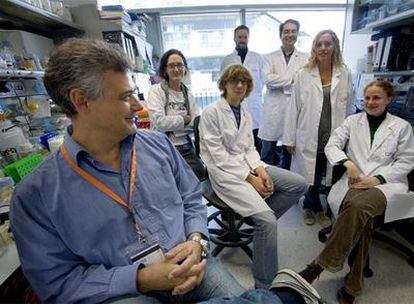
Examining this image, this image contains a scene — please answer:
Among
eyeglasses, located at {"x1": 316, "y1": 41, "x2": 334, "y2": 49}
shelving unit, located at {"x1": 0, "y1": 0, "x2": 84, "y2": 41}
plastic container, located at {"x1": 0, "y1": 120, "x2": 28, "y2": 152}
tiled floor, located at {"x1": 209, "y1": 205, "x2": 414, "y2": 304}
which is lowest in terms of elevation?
tiled floor, located at {"x1": 209, "y1": 205, "x2": 414, "y2": 304}

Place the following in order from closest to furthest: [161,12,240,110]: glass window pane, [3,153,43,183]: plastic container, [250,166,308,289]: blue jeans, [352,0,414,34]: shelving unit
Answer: [3,153,43,183]: plastic container
[250,166,308,289]: blue jeans
[352,0,414,34]: shelving unit
[161,12,240,110]: glass window pane

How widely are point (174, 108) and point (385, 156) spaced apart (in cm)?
139

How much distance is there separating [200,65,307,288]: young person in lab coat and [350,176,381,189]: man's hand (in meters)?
0.28

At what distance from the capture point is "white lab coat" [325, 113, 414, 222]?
4.12ft

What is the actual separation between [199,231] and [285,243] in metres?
1.07

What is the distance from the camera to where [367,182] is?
4.34ft

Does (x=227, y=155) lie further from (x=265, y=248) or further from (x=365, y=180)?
(x=365, y=180)

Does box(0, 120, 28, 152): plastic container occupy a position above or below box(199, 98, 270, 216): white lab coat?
above

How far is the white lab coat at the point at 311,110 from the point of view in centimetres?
173

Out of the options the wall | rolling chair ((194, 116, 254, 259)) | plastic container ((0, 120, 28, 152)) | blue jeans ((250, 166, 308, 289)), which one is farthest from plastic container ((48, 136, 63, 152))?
the wall

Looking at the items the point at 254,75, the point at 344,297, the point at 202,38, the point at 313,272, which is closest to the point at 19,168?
the point at 313,272

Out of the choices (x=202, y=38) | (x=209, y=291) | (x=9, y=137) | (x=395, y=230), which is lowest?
(x=395, y=230)

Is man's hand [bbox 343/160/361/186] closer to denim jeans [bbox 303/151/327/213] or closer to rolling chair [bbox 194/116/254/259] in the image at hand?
denim jeans [bbox 303/151/327/213]

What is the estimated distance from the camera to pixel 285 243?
5.64ft
